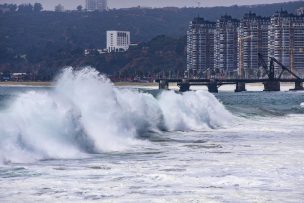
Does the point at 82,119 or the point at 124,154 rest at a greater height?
the point at 82,119

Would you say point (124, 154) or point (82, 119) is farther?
point (82, 119)

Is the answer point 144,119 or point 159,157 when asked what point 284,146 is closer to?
point 159,157

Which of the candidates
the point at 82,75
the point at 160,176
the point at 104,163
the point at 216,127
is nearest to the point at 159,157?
the point at 104,163

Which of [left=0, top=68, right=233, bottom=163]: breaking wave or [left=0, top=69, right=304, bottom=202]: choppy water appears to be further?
[left=0, top=68, right=233, bottom=163]: breaking wave

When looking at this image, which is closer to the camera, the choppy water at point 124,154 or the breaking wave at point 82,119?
the choppy water at point 124,154
